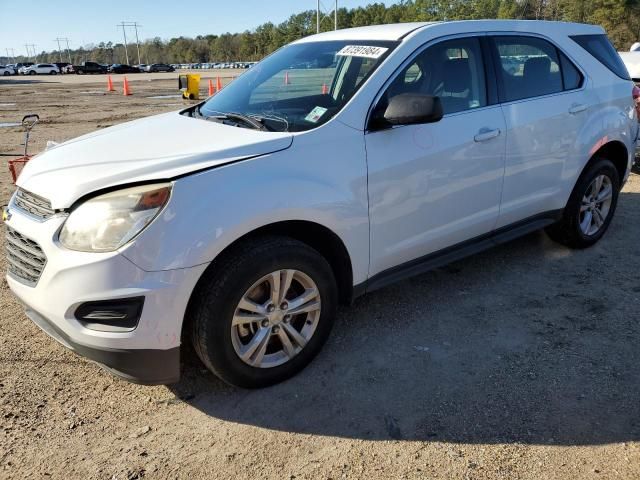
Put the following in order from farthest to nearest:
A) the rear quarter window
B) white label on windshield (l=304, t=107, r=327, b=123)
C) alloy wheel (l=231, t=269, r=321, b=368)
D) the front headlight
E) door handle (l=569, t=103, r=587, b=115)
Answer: the rear quarter window
door handle (l=569, t=103, r=587, b=115)
white label on windshield (l=304, t=107, r=327, b=123)
alloy wheel (l=231, t=269, r=321, b=368)
the front headlight

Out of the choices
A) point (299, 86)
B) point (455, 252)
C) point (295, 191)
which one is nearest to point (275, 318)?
point (295, 191)

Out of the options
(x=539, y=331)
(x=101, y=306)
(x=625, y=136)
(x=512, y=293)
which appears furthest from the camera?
(x=625, y=136)

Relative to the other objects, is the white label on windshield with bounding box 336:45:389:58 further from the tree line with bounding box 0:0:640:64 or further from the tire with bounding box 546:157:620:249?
the tree line with bounding box 0:0:640:64

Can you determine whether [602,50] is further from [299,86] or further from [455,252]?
[299,86]

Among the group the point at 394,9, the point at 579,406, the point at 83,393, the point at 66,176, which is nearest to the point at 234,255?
the point at 66,176

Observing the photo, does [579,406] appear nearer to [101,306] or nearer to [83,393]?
[101,306]

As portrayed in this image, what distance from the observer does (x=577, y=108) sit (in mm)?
4176

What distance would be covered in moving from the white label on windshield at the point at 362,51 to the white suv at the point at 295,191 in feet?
0.04

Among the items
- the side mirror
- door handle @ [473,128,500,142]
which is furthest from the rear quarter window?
the side mirror

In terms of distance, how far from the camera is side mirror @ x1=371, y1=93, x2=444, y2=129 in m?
2.88

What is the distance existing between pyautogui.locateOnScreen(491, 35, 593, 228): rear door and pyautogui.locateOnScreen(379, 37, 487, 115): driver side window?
8.1 inches

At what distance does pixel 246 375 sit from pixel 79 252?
3.38 ft

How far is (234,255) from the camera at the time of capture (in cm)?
259

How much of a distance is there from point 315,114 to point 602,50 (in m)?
2.96
